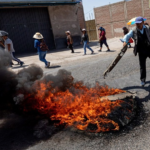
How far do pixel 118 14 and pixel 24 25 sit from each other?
1378cm

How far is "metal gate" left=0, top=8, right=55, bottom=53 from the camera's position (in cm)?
1482

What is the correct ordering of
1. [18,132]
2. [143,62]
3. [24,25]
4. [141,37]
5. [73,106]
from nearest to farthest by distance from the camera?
[18,132], [73,106], [141,37], [143,62], [24,25]

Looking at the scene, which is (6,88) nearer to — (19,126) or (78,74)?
(19,126)

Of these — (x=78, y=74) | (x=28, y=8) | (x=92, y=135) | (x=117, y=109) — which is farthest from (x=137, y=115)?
(x=28, y=8)

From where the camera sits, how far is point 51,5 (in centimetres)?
1596

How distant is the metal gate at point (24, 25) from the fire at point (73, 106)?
13092 mm

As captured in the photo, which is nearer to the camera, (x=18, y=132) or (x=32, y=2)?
(x=18, y=132)

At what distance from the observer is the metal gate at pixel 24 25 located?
1482cm

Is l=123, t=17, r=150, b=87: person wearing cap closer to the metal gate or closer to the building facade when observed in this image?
the building facade

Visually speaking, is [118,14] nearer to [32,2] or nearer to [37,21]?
[37,21]

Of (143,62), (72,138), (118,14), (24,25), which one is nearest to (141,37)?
(143,62)

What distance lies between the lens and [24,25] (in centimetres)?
1555

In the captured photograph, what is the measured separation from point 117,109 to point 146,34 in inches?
85.3

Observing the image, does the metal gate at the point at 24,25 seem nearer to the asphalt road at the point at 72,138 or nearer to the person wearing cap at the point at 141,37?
the asphalt road at the point at 72,138
